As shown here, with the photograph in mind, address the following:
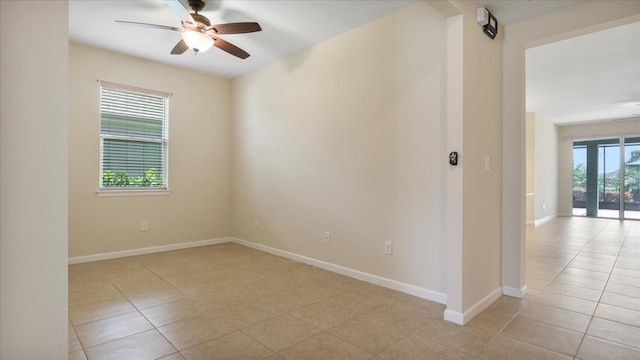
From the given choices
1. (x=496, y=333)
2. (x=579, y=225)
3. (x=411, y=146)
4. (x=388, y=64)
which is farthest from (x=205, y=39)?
(x=579, y=225)

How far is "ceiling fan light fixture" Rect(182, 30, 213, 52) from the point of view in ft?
9.75

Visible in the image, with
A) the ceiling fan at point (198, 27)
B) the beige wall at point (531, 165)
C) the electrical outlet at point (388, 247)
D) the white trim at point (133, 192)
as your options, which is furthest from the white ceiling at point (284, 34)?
the electrical outlet at point (388, 247)

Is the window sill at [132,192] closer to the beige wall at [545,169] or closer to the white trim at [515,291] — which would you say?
the white trim at [515,291]

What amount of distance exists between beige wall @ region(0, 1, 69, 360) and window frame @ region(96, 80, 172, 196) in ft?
13.2

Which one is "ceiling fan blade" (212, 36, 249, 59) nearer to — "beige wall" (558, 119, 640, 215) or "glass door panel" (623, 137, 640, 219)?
"beige wall" (558, 119, 640, 215)

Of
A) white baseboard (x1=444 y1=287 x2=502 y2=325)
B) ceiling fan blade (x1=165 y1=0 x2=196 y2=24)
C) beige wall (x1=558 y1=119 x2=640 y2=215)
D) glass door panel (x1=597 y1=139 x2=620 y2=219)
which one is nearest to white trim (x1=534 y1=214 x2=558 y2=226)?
beige wall (x1=558 y1=119 x2=640 y2=215)

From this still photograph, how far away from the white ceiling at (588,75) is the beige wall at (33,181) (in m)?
4.60

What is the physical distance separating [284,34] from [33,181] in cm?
334

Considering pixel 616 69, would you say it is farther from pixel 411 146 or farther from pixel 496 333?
pixel 496 333

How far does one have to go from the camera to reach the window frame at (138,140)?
4.30 metres

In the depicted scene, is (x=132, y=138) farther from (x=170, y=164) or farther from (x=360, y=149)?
(x=360, y=149)

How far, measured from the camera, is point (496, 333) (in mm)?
2285

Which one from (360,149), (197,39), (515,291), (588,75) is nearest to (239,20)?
(197,39)

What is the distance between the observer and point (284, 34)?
3730mm
